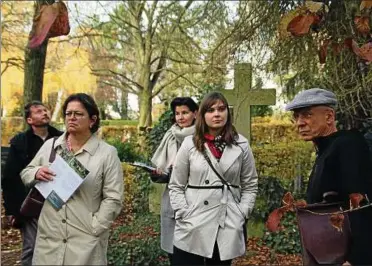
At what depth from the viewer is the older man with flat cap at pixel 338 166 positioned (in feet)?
7.63

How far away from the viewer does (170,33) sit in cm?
1653

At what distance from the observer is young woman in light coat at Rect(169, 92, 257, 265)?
3582mm

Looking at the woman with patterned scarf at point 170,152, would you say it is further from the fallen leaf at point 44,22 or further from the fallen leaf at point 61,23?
the fallen leaf at point 44,22

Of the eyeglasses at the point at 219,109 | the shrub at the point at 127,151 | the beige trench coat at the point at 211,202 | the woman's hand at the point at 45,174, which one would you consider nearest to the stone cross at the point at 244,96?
the eyeglasses at the point at 219,109

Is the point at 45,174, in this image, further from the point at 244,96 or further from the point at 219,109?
the point at 244,96

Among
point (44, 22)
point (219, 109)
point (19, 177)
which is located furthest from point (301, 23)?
point (19, 177)

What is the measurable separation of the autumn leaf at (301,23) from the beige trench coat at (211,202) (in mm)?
1476

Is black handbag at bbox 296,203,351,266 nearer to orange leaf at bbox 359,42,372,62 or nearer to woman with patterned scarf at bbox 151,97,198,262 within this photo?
orange leaf at bbox 359,42,372,62

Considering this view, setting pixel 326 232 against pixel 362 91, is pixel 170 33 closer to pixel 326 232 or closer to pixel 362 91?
pixel 362 91

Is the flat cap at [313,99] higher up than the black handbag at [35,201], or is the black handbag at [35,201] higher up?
the flat cap at [313,99]

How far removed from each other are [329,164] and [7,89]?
31.9 m

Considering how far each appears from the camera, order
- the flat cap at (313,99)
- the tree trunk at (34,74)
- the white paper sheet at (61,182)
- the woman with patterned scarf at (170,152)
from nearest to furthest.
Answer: the flat cap at (313,99)
the white paper sheet at (61,182)
the woman with patterned scarf at (170,152)
the tree trunk at (34,74)

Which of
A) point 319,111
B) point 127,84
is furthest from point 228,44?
point 127,84

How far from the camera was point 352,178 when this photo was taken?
2312 mm
